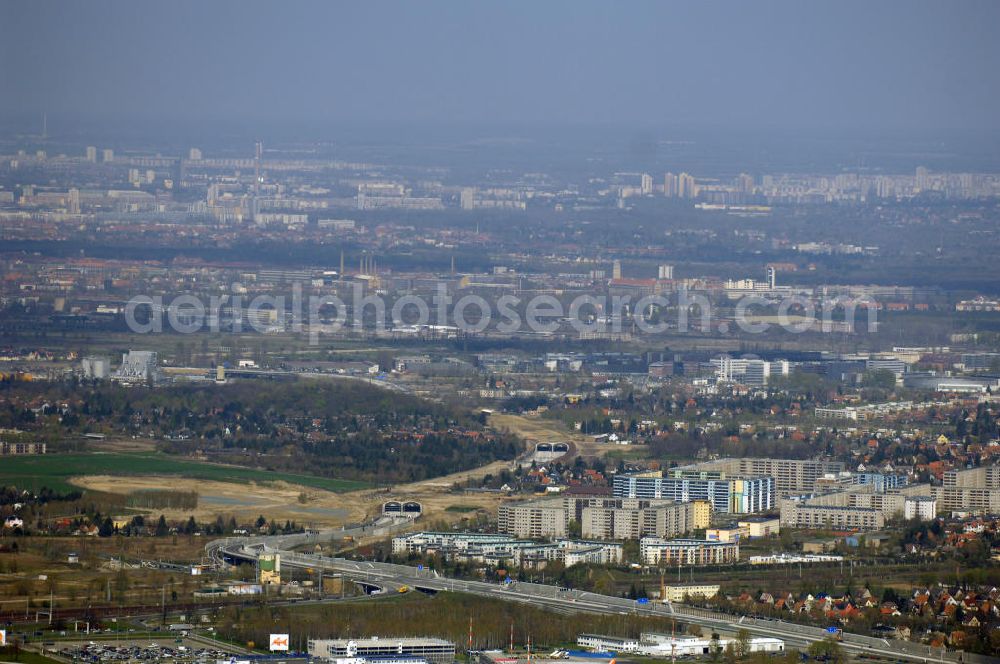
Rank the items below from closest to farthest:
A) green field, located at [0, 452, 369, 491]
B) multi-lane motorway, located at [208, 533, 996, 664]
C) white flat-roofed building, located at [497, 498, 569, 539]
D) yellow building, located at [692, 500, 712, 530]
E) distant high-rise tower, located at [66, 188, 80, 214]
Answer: multi-lane motorway, located at [208, 533, 996, 664] → white flat-roofed building, located at [497, 498, 569, 539] → yellow building, located at [692, 500, 712, 530] → green field, located at [0, 452, 369, 491] → distant high-rise tower, located at [66, 188, 80, 214]

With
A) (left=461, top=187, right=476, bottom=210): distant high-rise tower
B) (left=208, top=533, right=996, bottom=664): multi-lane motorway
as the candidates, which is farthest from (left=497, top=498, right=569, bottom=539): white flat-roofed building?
(left=461, top=187, right=476, bottom=210): distant high-rise tower

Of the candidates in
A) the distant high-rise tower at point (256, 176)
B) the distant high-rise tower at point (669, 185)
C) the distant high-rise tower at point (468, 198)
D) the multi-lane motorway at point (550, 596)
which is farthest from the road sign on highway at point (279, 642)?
the distant high-rise tower at point (669, 185)

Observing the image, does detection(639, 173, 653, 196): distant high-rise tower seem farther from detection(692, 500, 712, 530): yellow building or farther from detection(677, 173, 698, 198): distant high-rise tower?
detection(692, 500, 712, 530): yellow building

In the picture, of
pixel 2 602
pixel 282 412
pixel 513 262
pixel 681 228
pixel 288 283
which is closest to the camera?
pixel 2 602

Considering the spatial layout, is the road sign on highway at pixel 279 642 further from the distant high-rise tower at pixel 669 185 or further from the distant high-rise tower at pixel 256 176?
the distant high-rise tower at pixel 669 185

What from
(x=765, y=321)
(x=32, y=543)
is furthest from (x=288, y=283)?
(x=32, y=543)

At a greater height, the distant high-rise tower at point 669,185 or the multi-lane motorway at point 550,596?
the distant high-rise tower at point 669,185

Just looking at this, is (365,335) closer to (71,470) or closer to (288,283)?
(288,283)
